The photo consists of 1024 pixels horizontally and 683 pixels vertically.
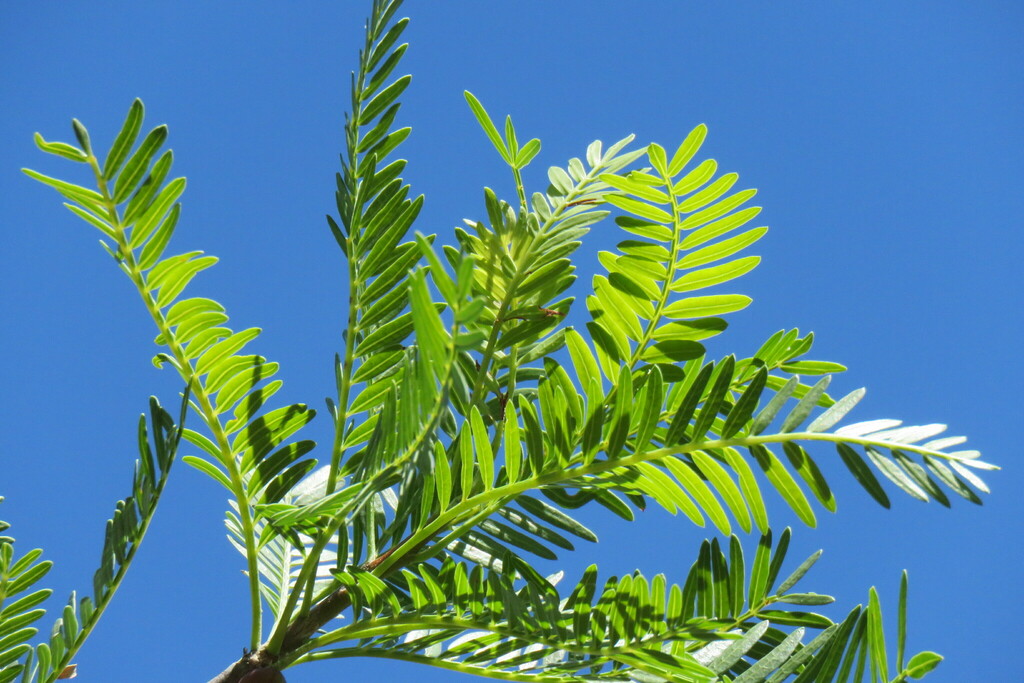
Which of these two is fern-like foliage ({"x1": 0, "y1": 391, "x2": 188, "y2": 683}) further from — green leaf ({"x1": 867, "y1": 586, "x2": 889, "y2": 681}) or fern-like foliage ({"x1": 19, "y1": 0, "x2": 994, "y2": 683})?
green leaf ({"x1": 867, "y1": 586, "x2": 889, "y2": 681})

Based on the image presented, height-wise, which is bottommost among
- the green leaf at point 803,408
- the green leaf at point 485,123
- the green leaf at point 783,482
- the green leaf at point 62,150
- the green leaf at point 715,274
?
the green leaf at point 783,482

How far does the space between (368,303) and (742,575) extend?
0.50 m

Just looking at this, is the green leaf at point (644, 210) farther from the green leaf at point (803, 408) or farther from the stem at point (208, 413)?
the stem at point (208, 413)

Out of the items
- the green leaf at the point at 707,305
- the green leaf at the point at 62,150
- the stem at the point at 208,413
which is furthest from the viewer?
the green leaf at the point at 707,305

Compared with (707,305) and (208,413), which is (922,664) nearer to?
(707,305)

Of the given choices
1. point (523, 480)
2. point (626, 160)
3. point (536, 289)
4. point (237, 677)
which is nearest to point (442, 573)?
point (523, 480)

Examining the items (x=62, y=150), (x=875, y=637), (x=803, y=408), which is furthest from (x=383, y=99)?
(x=875, y=637)

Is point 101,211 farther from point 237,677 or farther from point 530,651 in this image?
point 530,651

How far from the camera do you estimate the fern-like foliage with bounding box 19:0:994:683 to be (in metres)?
0.80

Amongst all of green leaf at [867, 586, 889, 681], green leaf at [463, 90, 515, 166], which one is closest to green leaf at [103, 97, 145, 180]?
green leaf at [463, 90, 515, 166]

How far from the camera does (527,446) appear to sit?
0.88m

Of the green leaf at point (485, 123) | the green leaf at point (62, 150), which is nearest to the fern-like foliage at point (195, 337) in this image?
the green leaf at point (62, 150)

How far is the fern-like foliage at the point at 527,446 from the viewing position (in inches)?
31.3

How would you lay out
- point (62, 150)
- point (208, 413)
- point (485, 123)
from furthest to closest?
point (485, 123)
point (208, 413)
point (62, 150)
